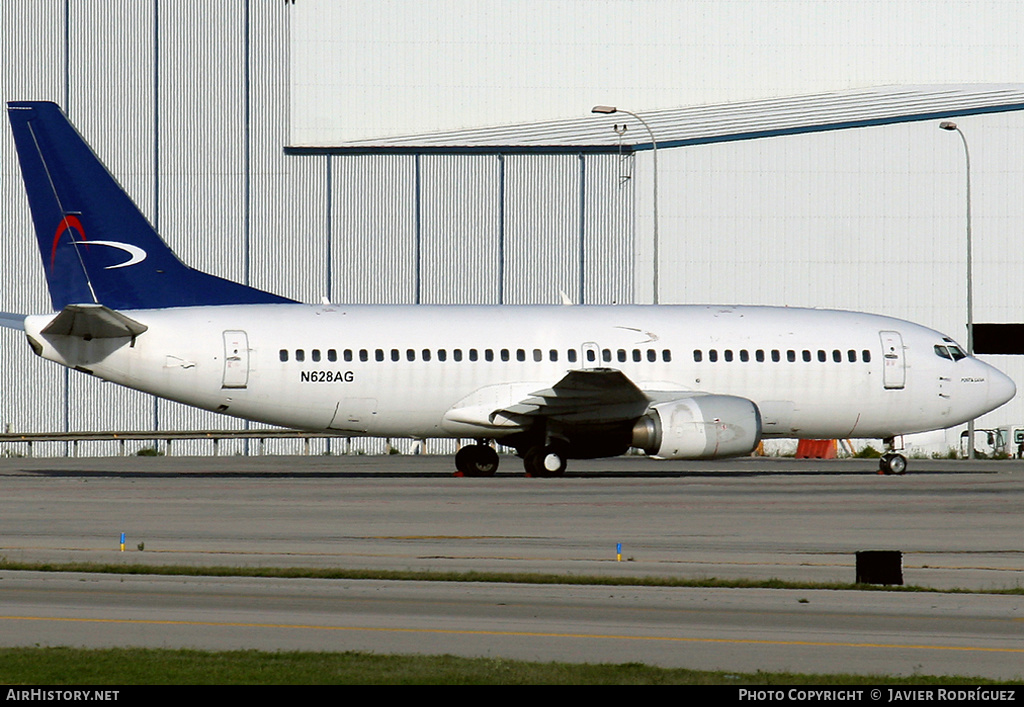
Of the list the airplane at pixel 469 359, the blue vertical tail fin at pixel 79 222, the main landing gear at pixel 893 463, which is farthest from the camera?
the main landing gear at pixel 893 463

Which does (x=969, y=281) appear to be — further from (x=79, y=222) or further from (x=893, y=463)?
(x=79, y=222)

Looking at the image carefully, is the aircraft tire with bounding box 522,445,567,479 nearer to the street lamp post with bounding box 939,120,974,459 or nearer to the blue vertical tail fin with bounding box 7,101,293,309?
the blue vertical tail fin with bounding box 7,101,293,309

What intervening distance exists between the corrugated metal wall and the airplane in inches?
683

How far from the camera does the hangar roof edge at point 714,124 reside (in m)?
53.0

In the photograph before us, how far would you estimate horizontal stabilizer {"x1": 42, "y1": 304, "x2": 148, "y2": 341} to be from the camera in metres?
30.9

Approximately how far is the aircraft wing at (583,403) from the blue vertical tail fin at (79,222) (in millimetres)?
8944

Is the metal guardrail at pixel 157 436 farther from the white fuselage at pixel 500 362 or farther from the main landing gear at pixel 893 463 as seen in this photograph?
the main landing gear at pixel 893 463

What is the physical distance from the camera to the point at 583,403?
34312mm

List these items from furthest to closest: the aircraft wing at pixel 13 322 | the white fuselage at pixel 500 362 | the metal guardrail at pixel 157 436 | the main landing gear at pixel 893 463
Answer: the metal guardrail at pixel 157 436 → the main landing gear at pixel 893 463 → the white fuselage at pixel 500 362 → the aircraft wing at pixel 13 322

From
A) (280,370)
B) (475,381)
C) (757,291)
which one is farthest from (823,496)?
(757,291)

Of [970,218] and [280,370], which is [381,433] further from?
[970,218]

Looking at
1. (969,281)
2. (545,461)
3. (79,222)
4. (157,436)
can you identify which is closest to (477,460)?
(545,461)

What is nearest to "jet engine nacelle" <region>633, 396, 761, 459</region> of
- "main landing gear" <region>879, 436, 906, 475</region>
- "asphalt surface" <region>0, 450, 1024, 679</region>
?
"asphalt surface" <region>0, 450, 1024, 679</region>

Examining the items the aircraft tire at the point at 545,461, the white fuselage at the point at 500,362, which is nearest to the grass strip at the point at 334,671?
the white fuselage at the point at 500,362
